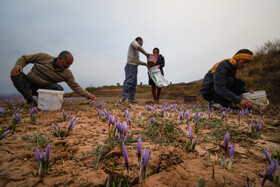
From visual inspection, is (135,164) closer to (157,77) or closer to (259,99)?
(259,99)

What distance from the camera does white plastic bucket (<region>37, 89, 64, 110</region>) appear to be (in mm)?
2850

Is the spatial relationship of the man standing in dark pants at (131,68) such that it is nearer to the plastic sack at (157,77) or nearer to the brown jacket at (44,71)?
the plastic sack at (157,77)

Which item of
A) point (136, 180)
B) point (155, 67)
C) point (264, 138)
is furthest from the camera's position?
point (155, 67)

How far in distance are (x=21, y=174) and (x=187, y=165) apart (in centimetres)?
114

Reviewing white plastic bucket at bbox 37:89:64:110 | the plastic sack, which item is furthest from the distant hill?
white plastic bucket at bbox 37:89:64:110

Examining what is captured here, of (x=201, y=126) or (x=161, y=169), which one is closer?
(x=161, y=169)

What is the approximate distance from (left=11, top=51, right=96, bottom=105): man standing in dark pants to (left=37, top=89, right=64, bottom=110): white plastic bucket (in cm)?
77

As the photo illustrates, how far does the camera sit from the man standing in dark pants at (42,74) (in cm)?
321

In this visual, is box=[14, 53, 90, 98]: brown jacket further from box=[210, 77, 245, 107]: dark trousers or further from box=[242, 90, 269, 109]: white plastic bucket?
box=[242, 90, 269, 109]: white plastic bucket

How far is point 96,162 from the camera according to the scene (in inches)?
37.3

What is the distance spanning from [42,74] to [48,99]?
116 centimetres

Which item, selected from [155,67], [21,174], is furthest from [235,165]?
[155,67]

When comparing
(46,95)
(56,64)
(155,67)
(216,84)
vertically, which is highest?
(155,67)

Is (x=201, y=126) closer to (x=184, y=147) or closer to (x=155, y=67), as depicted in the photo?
(x=184, y=147)
